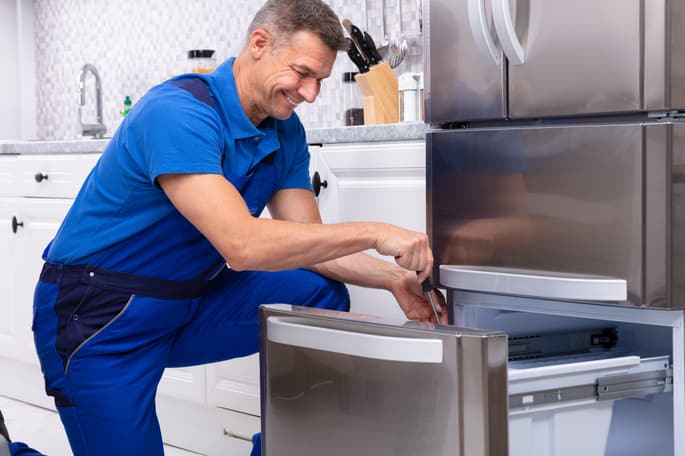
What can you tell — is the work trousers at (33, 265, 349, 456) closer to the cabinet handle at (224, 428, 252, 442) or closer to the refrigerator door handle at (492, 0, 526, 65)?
the cabinet handle at (224, 428, 252, 442)

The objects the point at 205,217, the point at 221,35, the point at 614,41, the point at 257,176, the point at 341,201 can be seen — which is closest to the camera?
the point at 614,41

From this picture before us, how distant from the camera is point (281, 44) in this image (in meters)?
1.59

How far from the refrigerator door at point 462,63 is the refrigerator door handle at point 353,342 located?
458 mm

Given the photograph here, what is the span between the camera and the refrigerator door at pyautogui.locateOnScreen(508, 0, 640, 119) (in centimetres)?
129

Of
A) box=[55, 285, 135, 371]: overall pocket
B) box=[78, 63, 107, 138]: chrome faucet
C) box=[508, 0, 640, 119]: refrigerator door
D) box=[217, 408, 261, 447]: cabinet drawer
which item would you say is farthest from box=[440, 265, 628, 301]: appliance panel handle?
box=[78, 63, 107, 138]: chrome faucet

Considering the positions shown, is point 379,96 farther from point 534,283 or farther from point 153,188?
point 534,283

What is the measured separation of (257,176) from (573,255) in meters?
0.64

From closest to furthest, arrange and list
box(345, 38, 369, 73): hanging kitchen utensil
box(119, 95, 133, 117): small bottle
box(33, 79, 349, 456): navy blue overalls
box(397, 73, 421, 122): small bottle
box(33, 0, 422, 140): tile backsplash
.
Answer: box(33, 79, 349, 456): navy blue overalls → box(397, 73, 421, 122): small bottle → box(345, 38, 369, 73): hanging kitchen utensil → box(33, 0, 422, 140): tile backsplash → box(119, 95, 133, 117): small bottle

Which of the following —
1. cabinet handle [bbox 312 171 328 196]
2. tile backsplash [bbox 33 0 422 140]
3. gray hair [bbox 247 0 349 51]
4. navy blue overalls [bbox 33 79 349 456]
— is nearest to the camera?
gray hair [bbox 247 0 349 51]

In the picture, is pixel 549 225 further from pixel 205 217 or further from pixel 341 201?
pixel 341 201

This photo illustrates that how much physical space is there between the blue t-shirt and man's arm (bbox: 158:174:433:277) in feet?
0.21

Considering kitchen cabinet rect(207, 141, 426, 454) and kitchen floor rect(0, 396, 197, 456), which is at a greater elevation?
kitchen cabinet rect(207, 141, 426, 454)

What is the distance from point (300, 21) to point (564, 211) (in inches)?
21.4

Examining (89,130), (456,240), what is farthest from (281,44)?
(89,130)
